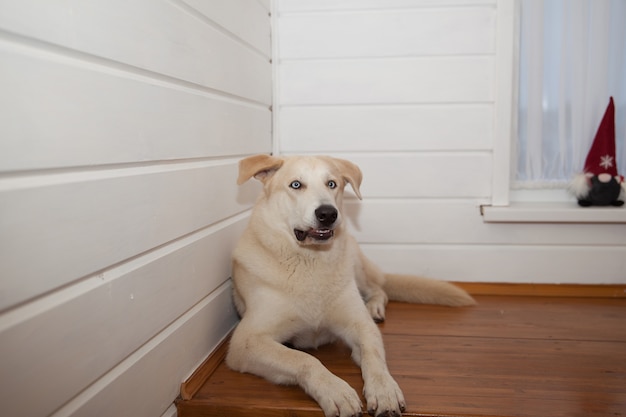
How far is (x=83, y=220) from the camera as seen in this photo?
1.06m

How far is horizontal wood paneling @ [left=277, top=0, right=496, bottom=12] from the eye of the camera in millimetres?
2541

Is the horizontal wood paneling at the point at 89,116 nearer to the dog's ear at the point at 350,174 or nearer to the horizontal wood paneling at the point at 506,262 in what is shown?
the dog's ear at the point at 350,174

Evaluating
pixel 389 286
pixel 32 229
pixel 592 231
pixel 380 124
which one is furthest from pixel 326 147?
pixel 32 229

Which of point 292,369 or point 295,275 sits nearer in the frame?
point 292,369

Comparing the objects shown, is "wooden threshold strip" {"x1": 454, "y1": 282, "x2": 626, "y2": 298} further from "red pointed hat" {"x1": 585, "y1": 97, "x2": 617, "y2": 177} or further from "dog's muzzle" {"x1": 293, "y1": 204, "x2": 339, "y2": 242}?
"dog's muzzle" {"x1": 293, "y1": 204, "x2": 339, "y2": 242}

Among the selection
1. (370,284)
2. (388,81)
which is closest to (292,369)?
(370,284)

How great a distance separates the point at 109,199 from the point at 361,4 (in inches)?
77.8

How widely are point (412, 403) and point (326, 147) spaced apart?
159cm

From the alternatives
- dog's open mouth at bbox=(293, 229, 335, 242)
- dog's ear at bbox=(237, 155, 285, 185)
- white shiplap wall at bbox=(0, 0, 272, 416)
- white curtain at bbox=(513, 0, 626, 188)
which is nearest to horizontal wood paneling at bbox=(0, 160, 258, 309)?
white shiplap wall at bbox=(0, 0, 272, 416)

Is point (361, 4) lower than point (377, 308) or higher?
higher

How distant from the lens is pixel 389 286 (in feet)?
8.25

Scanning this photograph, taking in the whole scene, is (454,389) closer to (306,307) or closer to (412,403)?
(412,403)

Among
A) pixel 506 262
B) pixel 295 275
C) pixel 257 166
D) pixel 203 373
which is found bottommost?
pixel 203 373

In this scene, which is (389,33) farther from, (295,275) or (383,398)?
(383,398)
